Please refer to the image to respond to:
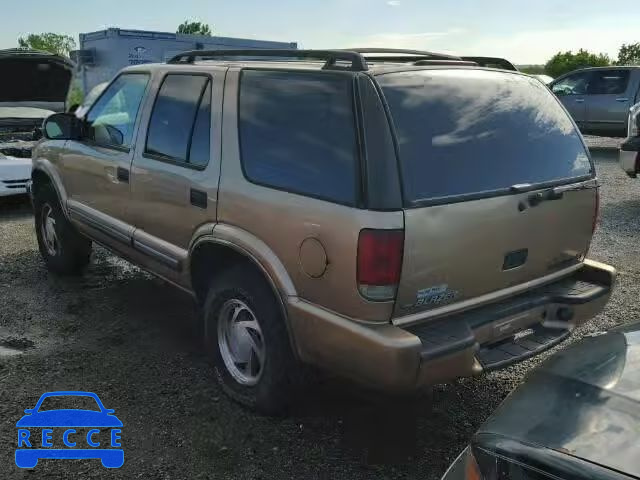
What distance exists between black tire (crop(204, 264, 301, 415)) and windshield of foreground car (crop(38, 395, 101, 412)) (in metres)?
0.72

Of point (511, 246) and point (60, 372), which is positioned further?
point (60, 372)

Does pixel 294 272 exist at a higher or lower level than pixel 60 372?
higher

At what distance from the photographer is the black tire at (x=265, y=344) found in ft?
10.3

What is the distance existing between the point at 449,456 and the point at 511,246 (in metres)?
1.04

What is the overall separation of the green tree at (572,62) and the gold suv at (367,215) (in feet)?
98.2

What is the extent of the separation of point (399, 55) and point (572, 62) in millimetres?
31214

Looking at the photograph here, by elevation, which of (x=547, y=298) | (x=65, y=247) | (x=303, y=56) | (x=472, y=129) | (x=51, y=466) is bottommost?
(x=51, y=466)

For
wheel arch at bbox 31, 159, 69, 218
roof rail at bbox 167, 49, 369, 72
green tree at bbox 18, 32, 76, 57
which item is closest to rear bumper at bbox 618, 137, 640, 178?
roof rail at bbox 167, 49, 369, 72

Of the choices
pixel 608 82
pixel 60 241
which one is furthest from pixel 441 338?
pixel 608 82

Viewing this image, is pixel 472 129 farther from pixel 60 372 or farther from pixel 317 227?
pixel 60 372

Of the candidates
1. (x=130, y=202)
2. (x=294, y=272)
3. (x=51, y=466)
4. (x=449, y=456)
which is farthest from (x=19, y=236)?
(x=449, y=456)

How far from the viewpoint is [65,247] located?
17.5 feet

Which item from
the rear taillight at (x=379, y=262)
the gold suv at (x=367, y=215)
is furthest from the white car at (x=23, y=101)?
the rear taillight at (x=379, y=262)

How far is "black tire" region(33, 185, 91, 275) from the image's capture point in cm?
532
